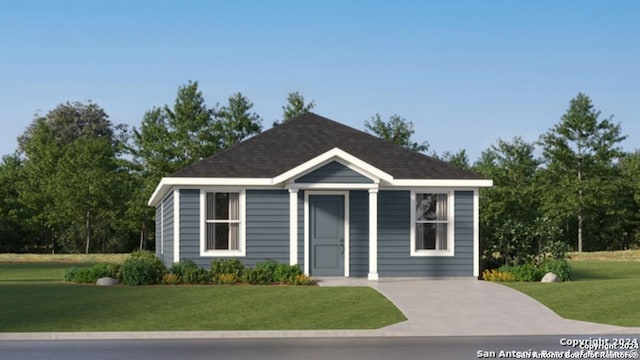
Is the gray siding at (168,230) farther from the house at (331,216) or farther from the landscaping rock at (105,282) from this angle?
the landscaping rock at (105,282)

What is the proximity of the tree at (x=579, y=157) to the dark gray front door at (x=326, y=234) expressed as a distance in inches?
1134

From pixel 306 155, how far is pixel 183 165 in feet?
80.3

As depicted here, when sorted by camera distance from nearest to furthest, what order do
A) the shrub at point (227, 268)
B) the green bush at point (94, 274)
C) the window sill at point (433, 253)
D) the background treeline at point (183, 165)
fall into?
1. the shrub at point (227, 268)
2. the green bush at point (94, 274)
3. the window sill at point (433, 253)
4. the background treeline at point (183, 165)

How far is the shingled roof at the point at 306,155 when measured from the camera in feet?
84.7

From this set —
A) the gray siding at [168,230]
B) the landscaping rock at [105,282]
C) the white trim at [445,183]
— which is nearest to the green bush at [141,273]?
the landscaping rock at [105,282]

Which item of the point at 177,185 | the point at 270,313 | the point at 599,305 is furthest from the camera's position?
the point at 177,185

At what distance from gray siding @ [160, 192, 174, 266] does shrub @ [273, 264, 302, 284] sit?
446 centimetres

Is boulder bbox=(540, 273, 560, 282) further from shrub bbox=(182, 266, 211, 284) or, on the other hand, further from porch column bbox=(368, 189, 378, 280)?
shrub bbox=(182, 266, 211, 284)

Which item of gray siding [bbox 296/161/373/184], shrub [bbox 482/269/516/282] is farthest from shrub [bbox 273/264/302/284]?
shrub [bbox 482/269/516/282]

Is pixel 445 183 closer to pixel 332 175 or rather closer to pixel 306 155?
pixel 332 175

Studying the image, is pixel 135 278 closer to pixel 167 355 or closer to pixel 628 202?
pixel 167 355

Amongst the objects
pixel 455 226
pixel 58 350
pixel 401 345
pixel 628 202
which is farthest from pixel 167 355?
pixel 628 202

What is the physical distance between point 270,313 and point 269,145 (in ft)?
35.1

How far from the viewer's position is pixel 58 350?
533 inches
